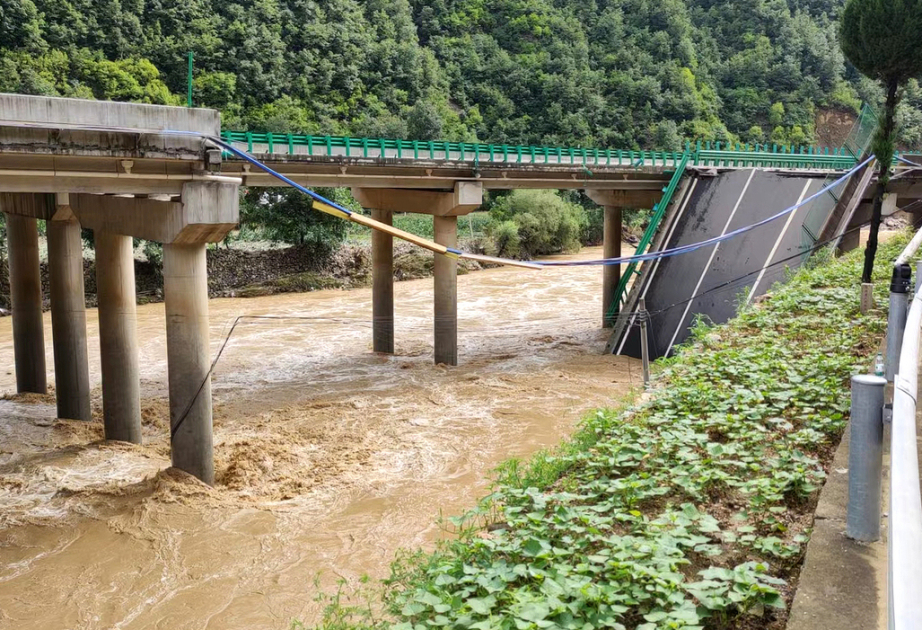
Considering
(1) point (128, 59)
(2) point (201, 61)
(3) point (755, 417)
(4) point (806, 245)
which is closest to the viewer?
(3) point (755, 417)

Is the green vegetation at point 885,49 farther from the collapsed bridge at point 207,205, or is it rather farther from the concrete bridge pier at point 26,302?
the concrete bridge pier at point 26,302

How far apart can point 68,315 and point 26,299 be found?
8.90ft

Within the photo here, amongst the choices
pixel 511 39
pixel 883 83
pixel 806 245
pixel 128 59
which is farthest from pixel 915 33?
pixel 511 39

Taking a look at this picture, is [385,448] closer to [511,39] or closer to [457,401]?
[457,401]

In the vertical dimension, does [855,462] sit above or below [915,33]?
below

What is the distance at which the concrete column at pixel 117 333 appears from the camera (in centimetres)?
1547

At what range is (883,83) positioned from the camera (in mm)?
15844

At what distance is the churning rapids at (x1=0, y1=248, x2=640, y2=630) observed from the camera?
9.78 m

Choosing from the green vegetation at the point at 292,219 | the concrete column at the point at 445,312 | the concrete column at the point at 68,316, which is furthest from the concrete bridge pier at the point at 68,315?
the green vegetation at the point at 292,219

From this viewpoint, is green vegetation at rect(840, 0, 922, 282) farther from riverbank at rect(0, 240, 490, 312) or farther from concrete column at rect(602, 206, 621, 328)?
riverbank at rect(0, 240, 490, 312)

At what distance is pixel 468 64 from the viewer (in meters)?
74.1

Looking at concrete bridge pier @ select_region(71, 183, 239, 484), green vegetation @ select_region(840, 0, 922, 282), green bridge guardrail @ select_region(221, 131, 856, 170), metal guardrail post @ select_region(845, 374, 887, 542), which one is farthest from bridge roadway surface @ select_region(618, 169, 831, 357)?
metal guardrail post @ select_region(845, 374, 887, 542)

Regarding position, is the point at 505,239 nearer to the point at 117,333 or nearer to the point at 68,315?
the point at 68,315

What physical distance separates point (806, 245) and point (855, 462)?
1956 cm
